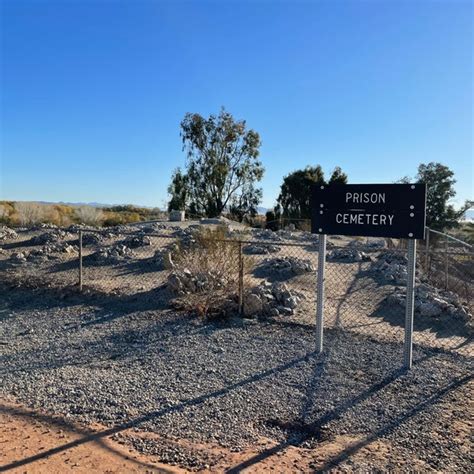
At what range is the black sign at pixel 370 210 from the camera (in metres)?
5.62

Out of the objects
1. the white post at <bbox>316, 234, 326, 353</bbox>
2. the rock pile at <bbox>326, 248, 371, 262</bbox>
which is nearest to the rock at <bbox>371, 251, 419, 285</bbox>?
the rock pile at <bbox>326, 248, 371, 262</bbox>

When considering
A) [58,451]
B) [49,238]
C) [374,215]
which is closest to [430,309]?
[374,215]

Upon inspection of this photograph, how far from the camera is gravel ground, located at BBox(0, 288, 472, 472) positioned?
4188 millimetres

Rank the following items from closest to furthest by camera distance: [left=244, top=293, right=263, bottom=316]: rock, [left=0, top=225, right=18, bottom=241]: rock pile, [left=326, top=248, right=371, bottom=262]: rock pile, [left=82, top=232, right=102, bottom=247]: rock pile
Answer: [left=244, top=293, right=263, bottom=316]: rock, [left=326, top=248, right=371, bottom=262]: rock pile, [left=82, top=232, right=102, bottom=247]: rock pile, [left=0, top=225, right=18, bottom=241]: rock pile

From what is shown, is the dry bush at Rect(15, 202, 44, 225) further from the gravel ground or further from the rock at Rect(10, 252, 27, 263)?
the gravel ground

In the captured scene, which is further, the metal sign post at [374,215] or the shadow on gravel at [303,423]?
the metal sign post at [374,215]

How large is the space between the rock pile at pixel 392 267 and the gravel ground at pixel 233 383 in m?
4.70

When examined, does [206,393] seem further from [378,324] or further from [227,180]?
[227,180]

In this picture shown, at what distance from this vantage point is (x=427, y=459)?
374 cm

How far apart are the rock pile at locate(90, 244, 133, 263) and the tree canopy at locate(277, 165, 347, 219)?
1052 inches

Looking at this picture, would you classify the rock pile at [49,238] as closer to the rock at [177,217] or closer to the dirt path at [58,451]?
the rock at [177,217]

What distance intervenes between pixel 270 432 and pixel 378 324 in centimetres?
418

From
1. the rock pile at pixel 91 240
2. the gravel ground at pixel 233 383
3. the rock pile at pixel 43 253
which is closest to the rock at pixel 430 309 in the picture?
the gravel ground at pixel 233 383

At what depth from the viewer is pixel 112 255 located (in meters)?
13.3
